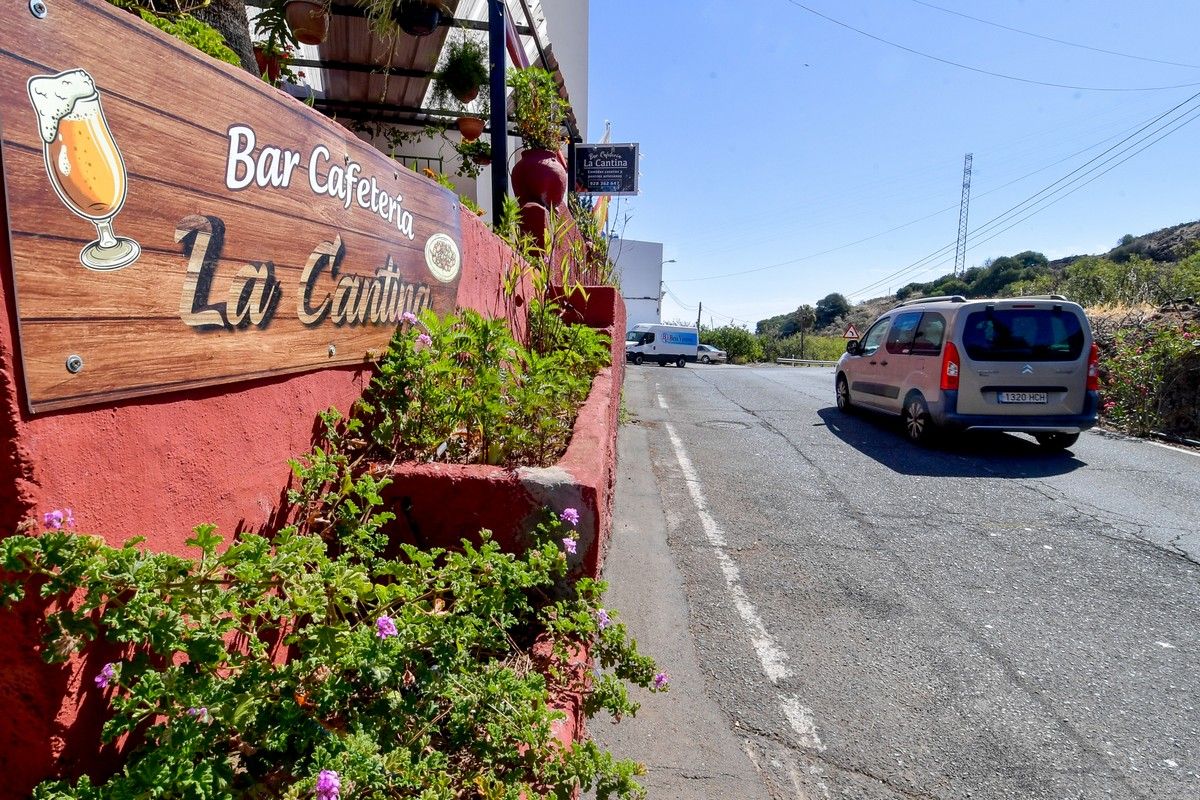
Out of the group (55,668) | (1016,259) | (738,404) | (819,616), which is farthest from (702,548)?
(1016,259)

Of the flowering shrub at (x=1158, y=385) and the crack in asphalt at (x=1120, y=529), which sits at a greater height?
the flowering shrub at (x=1158, y=385)

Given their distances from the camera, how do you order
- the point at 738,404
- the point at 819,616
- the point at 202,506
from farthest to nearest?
the point at 738,404 < the point at 819,616 < the point at 202,506

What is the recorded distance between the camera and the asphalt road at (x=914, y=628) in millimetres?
2396

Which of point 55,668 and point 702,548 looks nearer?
point 55,668

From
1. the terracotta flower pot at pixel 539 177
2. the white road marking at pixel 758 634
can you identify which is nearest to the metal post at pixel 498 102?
the terracotta flower pot at pixel 539 177

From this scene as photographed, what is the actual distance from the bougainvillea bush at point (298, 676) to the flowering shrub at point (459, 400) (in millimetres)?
704

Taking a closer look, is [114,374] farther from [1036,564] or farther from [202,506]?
[1036,564]

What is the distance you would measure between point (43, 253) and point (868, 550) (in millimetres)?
4643

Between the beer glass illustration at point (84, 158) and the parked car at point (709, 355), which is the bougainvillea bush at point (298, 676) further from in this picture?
the parked car at point (709, 355)

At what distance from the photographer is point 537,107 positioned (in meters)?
5.69

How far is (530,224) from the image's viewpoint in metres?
5.86

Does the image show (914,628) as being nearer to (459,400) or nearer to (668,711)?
(668,711)

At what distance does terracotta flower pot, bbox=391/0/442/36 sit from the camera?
4.85 meters

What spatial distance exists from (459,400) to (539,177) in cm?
372
